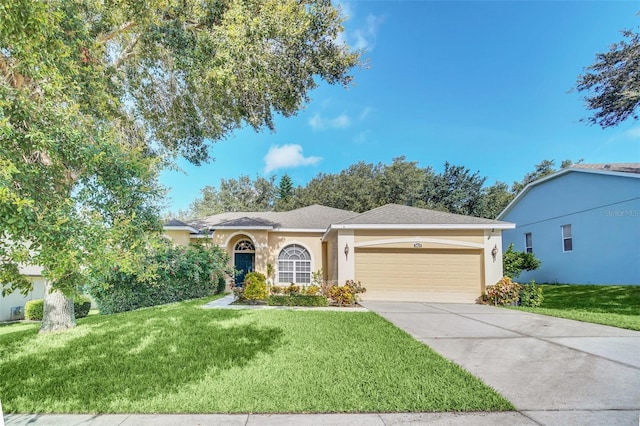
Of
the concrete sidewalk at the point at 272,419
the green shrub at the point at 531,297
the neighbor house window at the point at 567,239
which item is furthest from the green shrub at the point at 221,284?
the neighbor house window at the point at 567,239

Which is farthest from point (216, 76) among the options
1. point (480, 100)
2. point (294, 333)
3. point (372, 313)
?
point (480, 100)

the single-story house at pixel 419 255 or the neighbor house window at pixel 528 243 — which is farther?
the neighbor house window at pixel 528 243

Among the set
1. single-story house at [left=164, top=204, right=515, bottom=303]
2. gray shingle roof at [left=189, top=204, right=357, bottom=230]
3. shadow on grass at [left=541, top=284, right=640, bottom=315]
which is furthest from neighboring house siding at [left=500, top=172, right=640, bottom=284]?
gray shingle roof at [left=189, top=204, right=357, bottom=230]

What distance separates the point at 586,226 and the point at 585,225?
0.08 metres

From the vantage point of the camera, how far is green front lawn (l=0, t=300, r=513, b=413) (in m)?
3.60

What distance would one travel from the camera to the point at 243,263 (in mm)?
16391

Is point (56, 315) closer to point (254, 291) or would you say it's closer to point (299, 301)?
point (254, 291)

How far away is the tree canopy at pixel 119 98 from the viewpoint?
255 centimetres

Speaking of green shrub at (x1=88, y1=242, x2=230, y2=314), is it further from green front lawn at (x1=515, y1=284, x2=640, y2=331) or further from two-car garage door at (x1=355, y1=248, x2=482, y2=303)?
green front lawn at (x1=515, y1=284, x2=640, y2=331)

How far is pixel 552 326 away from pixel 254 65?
985cm

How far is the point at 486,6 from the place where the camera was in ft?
34.6

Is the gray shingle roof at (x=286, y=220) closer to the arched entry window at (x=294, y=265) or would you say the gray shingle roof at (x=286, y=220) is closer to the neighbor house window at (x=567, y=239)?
the arched entry window at (x=294, y=265)

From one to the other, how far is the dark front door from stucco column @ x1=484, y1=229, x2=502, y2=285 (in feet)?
35.3

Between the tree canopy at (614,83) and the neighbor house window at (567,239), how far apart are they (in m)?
6.42
